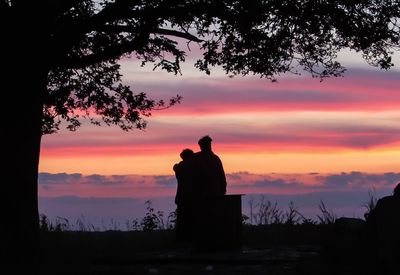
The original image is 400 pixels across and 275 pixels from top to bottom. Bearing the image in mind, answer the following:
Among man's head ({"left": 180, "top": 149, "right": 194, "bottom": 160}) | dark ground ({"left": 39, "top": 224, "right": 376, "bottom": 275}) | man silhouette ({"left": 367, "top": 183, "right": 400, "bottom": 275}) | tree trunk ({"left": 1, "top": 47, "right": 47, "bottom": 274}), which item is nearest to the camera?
man silhouette ({"left": 367, "top": 183, "right": 400, "bottom": 275})

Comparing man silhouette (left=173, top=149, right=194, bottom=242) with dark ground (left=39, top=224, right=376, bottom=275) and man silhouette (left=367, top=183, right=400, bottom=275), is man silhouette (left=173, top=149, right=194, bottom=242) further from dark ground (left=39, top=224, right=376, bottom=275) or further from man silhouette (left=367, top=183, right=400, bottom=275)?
man silhouette (left=367, top=183, right=400, bottom=275)

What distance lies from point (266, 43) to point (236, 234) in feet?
14.4

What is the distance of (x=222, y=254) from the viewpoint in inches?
653

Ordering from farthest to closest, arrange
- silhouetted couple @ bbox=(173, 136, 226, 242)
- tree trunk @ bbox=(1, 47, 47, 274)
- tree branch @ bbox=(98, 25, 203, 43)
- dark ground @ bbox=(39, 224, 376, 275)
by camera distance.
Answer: silhouetted couple @ bbox=(173, 136, 226, 242) → tree branch @ bbox=(98, 25, 203, 43) → tree trunk @ bbox=(1, 47, 47, 274) → dark ground @ bbox=(39, 224, 376, 275)

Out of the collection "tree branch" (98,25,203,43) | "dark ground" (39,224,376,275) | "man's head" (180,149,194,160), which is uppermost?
"tree branch" (98,25,203,43)

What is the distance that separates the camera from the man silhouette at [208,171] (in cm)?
1814

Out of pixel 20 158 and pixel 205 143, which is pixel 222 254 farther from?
pixel 20 158

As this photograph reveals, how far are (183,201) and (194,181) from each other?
0.77 m

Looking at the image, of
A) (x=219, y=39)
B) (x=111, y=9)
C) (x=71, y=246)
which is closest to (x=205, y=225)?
(x=71, y=246)

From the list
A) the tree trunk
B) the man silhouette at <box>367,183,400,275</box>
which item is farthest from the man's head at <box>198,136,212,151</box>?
the man silhouette at <box>367,183,400,275</box>

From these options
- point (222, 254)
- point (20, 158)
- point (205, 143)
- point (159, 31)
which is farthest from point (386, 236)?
point (20, 158)

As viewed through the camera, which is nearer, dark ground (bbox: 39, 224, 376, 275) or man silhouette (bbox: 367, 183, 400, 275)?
man silhouette (bbox: 367, 183, 400, 275)

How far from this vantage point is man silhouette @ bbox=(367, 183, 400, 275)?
12.0 m

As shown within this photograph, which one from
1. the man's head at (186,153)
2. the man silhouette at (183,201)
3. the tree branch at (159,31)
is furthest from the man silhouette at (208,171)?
the tree branch at (159,31)
